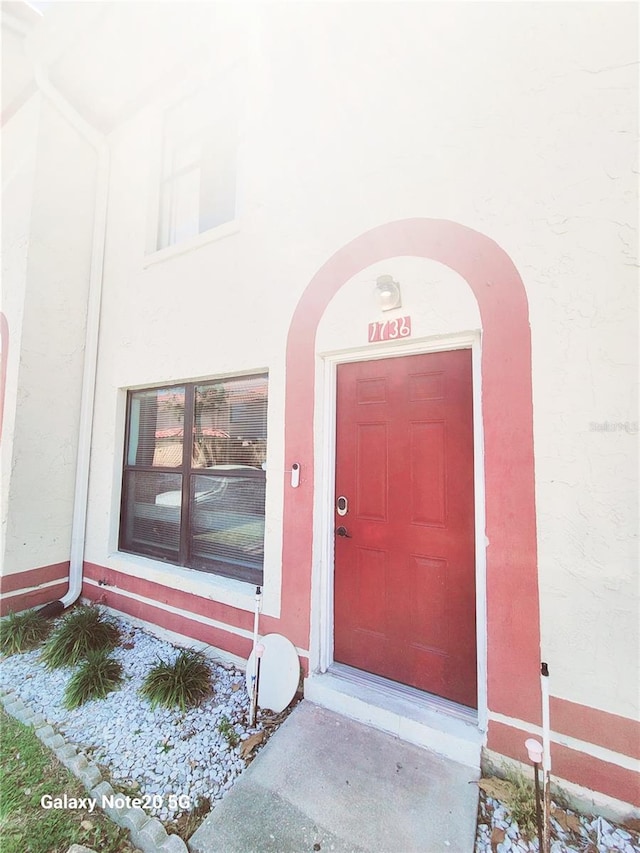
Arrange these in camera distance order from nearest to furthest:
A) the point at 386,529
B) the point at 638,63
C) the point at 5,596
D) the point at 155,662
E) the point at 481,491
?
the point at 638,63 < the point at 481,491 < the point at 386,529 < the point at 155,662 < the point at 5,596

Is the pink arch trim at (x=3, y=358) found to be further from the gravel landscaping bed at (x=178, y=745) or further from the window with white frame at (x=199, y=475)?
the gravel landscaping bed at (x=178, y=745)

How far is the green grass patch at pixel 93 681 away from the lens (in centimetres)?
272

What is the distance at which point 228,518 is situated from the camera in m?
3.49

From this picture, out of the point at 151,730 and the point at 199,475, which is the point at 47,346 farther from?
the point at 151,730

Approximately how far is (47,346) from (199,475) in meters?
2.56

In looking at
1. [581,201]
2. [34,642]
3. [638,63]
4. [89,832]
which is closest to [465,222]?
[581,201]

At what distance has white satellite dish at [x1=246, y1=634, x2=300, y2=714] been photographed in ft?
8.59

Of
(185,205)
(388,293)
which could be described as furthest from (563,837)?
(185,205)

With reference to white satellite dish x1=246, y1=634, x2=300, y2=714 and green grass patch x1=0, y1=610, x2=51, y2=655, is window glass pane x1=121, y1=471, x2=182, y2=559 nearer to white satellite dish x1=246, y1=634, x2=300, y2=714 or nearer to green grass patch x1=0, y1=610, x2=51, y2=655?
green grass patch x1=0, y1=610, x2=51, y2=655

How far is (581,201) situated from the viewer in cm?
213

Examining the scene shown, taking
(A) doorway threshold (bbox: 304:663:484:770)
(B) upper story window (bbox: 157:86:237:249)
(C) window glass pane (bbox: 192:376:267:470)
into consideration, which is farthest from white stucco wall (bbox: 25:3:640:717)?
(A) doorway threshold (bbox: 304:663:484:770)

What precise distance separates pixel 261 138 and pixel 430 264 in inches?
92.7

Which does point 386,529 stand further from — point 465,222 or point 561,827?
point 465,222

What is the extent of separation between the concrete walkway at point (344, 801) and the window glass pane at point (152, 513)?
2.27 m
